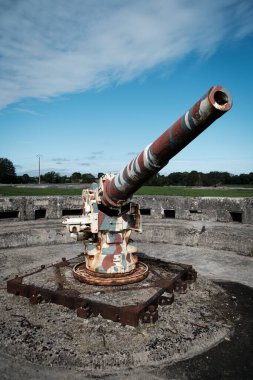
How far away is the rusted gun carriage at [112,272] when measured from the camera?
4973mm

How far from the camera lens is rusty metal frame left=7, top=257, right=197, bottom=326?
489 centimetres

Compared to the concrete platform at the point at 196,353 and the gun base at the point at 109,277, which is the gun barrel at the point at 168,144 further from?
the concrete platform at the point at 196,353

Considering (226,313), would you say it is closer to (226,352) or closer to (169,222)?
(226,352)

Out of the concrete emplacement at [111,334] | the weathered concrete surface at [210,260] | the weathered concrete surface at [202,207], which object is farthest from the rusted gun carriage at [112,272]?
the weathered concrete surface at [202,207]

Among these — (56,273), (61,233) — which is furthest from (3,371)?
(61,233)

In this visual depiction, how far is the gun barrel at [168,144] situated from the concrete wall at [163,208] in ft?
26.6

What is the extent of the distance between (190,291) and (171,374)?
2692mm

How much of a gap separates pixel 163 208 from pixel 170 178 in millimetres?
36157

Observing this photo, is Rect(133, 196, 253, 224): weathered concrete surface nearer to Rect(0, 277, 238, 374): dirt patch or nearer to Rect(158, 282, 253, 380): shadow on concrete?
Rect(0, 277, 238, 374): dirt patch

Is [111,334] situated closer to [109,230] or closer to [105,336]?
[105,336]

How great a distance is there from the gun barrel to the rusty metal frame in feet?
5.82

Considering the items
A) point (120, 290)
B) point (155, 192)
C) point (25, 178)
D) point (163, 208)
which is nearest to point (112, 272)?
point (120, 290)

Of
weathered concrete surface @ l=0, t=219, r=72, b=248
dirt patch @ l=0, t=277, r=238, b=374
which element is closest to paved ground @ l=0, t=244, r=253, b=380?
dirt patch @ l=0, t=277, r=238, b=374

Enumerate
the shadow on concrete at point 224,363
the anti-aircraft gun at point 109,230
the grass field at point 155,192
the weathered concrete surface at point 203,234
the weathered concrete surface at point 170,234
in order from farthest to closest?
the grass field at point 155,192 → the weathered concrete surface at point 170,234 → the weathered concrete surface at point 203,234 → the anti-aircraft gun at point 109,230 → the shadow on concrete at point 224,363
